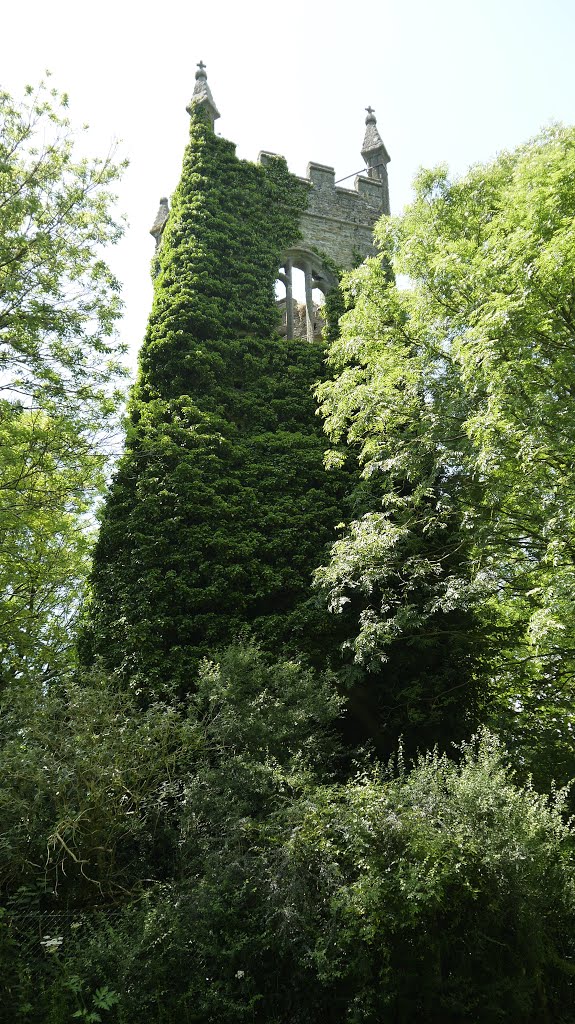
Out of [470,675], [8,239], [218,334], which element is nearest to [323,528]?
[470,675]

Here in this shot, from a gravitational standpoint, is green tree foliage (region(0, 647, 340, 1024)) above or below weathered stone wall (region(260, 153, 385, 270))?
below

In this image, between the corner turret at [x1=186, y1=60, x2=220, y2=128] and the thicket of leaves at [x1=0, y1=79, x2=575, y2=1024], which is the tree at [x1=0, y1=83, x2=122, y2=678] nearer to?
the thicket of leaves at [x1=0, y1=79, x2=575, y2=1024]

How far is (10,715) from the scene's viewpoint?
7305 mm

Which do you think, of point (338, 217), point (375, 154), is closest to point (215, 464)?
point (338, 217)

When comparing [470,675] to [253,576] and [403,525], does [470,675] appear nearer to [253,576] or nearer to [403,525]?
[403,525]

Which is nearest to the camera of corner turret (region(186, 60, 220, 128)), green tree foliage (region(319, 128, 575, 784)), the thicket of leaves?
the thicket of leaves

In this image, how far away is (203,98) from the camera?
1516 centimetres

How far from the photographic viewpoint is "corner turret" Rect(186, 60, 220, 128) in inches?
595

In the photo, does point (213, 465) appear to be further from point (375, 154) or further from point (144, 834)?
point (375, 154)

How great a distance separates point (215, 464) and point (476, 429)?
4.73 m

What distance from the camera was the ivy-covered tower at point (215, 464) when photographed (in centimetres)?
998

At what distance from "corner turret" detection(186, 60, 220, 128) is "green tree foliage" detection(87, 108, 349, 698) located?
0.33m

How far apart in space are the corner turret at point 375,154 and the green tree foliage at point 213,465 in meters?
4.02

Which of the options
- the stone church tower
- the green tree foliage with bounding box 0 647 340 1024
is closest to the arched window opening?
the stone church tower
